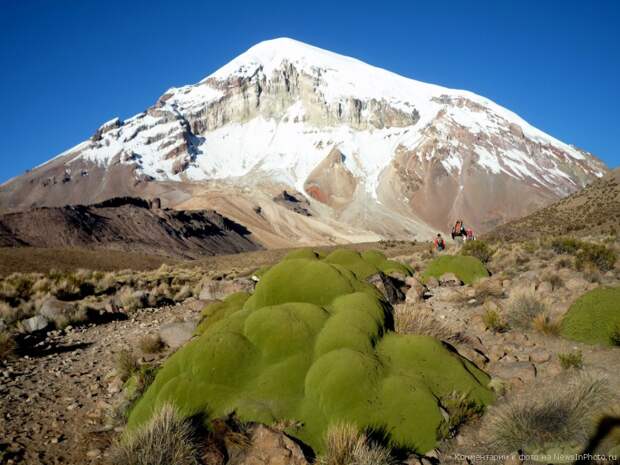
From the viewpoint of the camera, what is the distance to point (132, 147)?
13100 centimetres

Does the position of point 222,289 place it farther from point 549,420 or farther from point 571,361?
point 549,420

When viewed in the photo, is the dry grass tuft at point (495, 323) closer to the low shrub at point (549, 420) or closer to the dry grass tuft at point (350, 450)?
the low shrub at point (549, 420)

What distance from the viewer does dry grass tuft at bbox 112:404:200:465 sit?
454 cm

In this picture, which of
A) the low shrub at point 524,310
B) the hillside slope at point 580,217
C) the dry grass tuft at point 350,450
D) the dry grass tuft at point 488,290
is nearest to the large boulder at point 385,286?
the low shrub at point 524,310

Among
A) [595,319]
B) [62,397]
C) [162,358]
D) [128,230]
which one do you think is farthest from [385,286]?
[128,230]

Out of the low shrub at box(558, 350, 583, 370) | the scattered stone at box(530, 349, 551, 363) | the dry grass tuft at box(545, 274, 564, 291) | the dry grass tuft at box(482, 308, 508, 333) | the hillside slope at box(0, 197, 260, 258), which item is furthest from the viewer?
the hillside slope at box(0, 197, 260, 258)

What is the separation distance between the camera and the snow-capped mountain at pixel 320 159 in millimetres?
108812

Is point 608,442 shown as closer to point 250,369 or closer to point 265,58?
point 250,369

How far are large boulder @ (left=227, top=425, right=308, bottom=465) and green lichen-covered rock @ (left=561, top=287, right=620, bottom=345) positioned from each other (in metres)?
5.18

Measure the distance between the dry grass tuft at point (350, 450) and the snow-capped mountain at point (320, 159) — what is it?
3265 inches

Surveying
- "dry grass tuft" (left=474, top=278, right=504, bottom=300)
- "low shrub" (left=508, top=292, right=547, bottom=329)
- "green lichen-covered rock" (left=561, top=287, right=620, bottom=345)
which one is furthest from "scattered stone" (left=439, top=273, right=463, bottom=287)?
"green lichen-covered rock" (left=561, top=287, right=620, bottom=345)

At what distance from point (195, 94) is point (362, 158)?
216ft

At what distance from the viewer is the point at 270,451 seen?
4.54 meters

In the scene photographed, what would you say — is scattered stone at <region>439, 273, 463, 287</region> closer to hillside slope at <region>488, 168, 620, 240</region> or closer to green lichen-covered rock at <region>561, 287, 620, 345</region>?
green lichen-covered rock at <region>561, 287, 620, 345</region>
